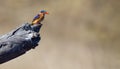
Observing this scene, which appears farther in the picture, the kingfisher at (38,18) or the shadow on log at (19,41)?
the kingfisher at (38,18)

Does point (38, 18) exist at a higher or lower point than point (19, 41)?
higher

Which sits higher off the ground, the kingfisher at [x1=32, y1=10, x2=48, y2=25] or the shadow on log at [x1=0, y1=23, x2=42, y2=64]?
the kingfisher at [x1=32, y1=10, x2=48, y2=25]

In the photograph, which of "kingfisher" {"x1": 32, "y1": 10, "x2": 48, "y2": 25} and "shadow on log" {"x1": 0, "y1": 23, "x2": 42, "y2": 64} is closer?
"shadow on log" {"x1": 0, "y1": 23, "x2": 42, "y2": 64}

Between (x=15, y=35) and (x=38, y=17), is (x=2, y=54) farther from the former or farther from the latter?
(x=38, y=17)

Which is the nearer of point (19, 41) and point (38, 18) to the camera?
point (19, 41)

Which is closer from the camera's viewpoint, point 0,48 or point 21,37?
point 0,48

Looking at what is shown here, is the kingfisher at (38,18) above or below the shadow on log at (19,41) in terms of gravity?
above

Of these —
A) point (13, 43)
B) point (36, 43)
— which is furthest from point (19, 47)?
point (36, 43)

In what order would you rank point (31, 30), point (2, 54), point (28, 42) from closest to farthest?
point (2, 54)
point (28, 42)
point (31, 30)
